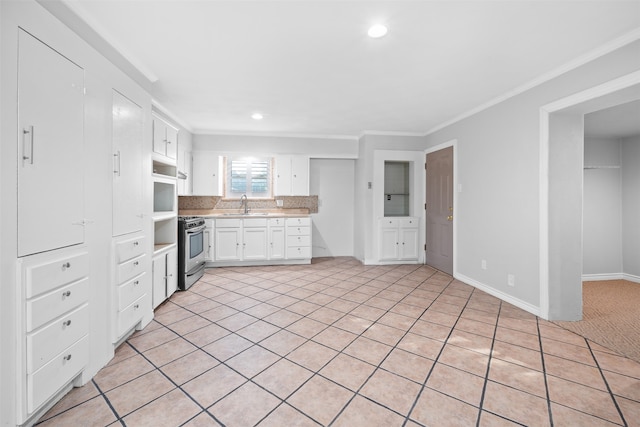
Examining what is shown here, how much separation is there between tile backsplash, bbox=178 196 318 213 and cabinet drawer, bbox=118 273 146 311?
9.85ft

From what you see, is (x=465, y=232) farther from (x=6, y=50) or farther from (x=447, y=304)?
(x=6, y=50)

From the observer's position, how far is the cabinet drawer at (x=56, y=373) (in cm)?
143

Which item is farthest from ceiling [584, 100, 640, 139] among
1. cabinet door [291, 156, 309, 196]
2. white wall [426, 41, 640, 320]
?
cabinet door [291, 156, 309, 196]

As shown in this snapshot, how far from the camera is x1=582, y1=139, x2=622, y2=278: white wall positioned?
4387 millimetres

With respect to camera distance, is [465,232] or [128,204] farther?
[465,232]

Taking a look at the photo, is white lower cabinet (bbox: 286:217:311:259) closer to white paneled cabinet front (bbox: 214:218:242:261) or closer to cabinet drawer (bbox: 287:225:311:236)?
cabinet drawer (bbox: 287:225:311:236)

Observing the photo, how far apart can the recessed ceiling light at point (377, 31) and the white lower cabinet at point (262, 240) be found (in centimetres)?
347

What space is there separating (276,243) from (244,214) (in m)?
0.84

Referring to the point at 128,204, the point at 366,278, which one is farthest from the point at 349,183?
the point at 128,204

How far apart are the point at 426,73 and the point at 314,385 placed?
293 centimetres

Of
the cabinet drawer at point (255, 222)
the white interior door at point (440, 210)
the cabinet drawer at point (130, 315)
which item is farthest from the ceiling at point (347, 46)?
the cabinet drawer at point (130, 315)

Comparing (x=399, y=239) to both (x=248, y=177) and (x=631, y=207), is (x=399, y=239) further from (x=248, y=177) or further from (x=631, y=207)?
(x=631, y=207)

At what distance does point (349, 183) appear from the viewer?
6012 mm

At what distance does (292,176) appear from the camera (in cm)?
546
